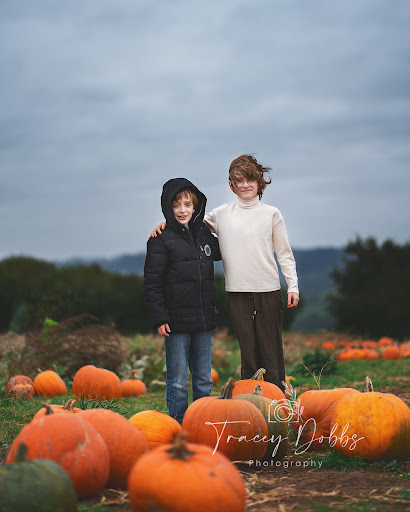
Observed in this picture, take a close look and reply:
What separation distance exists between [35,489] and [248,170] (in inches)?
132

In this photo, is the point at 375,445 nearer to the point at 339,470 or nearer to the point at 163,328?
the point at 339,470

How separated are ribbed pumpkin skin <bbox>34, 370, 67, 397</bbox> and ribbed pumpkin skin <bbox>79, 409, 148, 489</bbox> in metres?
3.97

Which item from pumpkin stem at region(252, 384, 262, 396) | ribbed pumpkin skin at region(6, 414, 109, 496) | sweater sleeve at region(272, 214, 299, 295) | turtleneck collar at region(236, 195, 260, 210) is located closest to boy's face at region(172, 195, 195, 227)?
turtleneck collar at region(236, 195, 260, 210)

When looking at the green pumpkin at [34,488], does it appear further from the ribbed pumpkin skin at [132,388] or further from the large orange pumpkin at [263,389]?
the ribbed pumpkin skin at [132,388]

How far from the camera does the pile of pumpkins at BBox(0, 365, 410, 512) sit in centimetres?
231

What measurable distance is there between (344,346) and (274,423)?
32.1 feet

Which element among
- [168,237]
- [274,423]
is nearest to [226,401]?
[274,423]

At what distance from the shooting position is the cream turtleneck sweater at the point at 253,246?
4.93 metres

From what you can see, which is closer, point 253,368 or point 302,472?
point 302,472

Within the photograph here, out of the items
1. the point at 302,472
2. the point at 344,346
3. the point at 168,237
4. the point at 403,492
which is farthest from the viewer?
the point at 344,346

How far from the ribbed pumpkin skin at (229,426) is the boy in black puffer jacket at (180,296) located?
3.10 ft

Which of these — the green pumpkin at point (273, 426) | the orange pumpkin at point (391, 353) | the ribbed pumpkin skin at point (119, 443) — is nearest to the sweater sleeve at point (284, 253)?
the green pumpkin at point (273, 426)

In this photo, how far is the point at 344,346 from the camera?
13109 mm

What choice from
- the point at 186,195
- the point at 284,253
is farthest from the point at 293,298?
the point at 186,195
